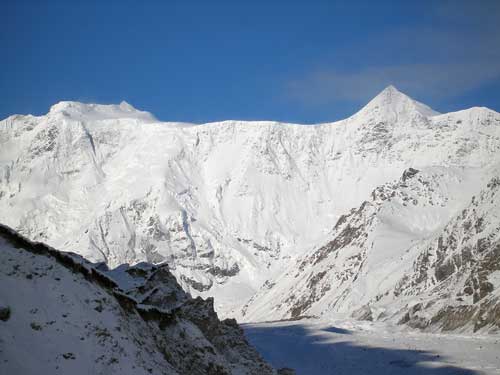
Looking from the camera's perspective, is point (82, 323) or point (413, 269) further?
point (413, 269)

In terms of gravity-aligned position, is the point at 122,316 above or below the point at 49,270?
below

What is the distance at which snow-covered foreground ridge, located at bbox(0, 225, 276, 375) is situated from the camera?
22.2m

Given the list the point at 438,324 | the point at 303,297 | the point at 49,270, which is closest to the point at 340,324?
the point at 438,324

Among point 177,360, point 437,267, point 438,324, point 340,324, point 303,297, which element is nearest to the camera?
point 177,360

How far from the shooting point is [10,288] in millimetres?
23781

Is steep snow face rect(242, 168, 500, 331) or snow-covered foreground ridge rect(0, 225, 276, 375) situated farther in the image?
steep snow face rect(242, 168, 500, 331)

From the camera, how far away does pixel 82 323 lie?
959 inches

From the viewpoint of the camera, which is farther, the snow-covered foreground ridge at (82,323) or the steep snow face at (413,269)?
the steep snow face at (413,269)

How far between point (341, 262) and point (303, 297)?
537 inches

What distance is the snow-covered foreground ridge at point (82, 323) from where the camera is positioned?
22156 mm

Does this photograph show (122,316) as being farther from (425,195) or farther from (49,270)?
(425,195)

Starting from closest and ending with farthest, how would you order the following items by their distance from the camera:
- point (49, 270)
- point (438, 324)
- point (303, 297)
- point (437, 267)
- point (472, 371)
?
point (49, 270)
point (472, 371)
point (438, 324)
point (437, 267)
point (303, 297)

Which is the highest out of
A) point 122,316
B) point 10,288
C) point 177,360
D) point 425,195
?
point 425,195

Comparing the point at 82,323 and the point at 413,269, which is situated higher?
the point at 82,323
